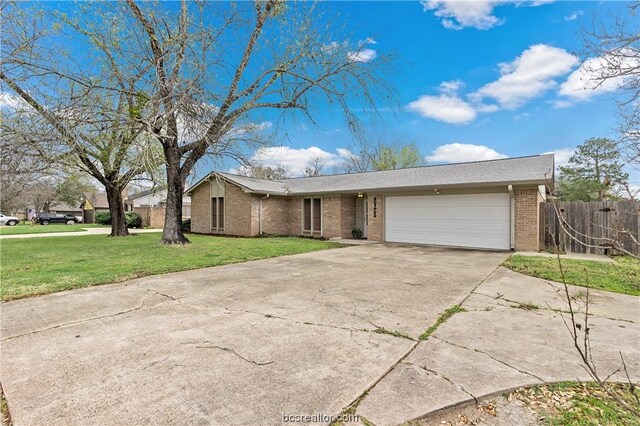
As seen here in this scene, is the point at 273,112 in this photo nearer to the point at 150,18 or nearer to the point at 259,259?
the point at 150,18

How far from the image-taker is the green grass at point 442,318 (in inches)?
140

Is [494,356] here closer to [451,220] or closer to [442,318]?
[442,318]

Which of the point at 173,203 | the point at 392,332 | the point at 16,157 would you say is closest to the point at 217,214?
the point at 173,203

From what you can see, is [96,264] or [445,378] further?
[96,264]

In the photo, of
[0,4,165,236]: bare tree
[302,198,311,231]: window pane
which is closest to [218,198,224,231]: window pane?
[302,198,311,231]: window pane

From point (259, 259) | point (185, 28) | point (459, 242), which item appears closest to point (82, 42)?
point (185, 28)

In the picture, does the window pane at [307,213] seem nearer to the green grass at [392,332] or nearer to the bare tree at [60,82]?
the bare tree at [60,82]

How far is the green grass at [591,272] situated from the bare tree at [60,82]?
10034 millimetres

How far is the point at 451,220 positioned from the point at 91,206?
130 ft

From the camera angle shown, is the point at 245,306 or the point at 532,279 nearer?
the point at 245,306

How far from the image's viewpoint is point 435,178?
43.6ft

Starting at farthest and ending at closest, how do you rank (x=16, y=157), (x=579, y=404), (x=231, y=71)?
(x=231, y=71) < (x=16, y=157) < (x=579, y=404)

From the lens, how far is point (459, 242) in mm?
12344

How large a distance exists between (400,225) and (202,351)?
1171 centimetres
